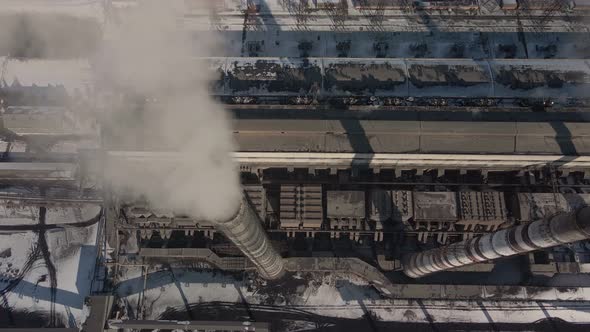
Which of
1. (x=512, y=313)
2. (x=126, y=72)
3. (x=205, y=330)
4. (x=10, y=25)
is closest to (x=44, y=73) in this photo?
(x=10, y=25)

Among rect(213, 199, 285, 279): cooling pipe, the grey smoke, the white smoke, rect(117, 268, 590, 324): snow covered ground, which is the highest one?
the grey smoke

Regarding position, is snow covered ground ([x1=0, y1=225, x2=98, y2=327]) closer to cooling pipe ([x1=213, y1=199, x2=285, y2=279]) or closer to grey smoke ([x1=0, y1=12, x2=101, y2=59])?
cooling pipe ([x1=213, y1=199, x2=285, y2=279])

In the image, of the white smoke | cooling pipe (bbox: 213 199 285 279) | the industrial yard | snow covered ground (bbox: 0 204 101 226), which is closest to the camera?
cooling pipe (bbox: 213 199 285 279)

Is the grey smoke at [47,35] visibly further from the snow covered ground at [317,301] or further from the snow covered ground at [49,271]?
the snow covered ground at [317,301]

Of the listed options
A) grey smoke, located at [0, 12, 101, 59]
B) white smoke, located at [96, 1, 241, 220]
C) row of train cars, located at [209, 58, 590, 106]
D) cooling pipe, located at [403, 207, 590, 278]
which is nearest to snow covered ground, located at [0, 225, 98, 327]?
white smoke, located at [96, 1, 241, 220]

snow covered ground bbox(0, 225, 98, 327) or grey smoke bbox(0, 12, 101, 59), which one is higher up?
grey smoke bbox(0, 12, 101, 59)

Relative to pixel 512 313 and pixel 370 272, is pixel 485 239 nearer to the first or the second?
pixel 370 272
